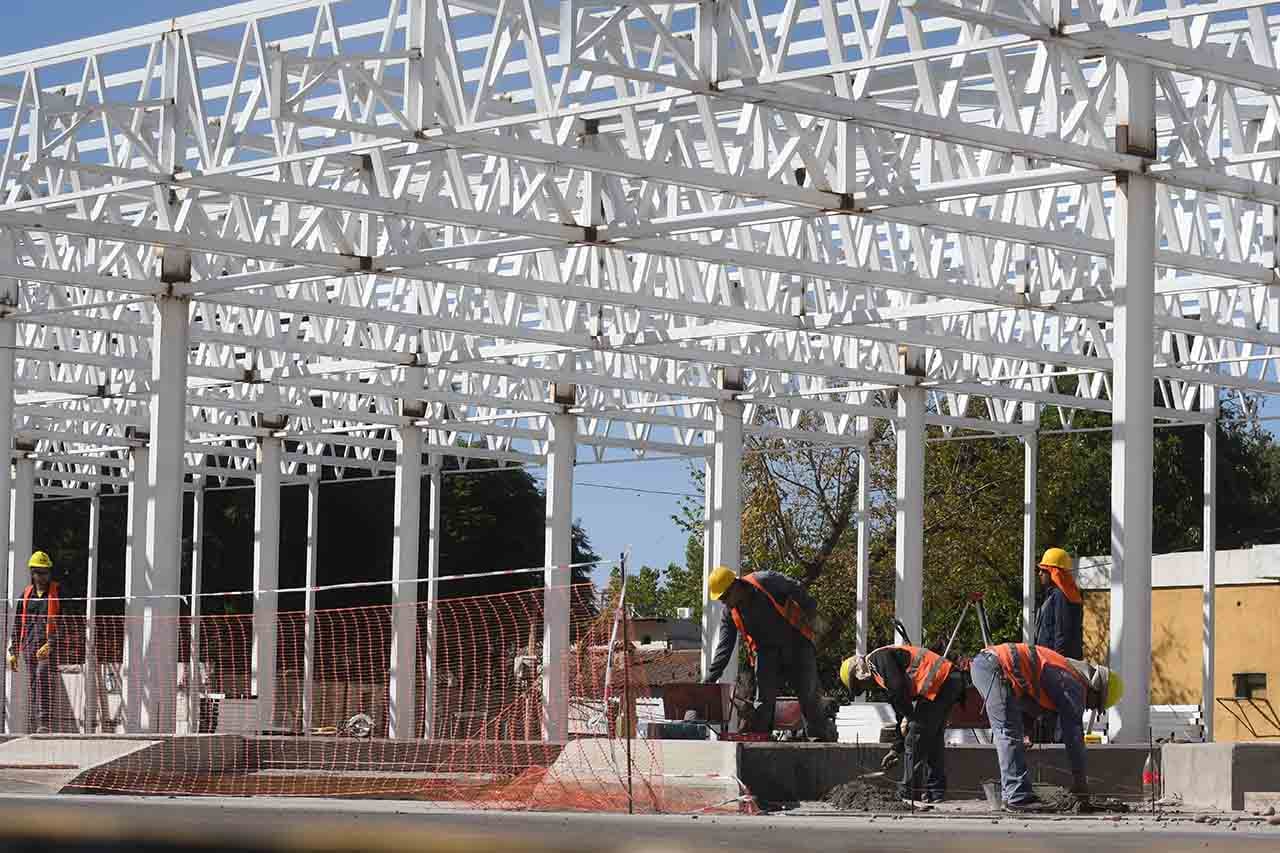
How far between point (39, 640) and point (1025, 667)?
11.8 m

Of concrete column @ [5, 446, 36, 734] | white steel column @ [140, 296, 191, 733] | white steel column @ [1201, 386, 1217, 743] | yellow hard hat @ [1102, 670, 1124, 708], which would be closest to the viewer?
yellow hard hat @ [1102, 670, 1124, 708]

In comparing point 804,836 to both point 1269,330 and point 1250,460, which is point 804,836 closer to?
point 1269,330

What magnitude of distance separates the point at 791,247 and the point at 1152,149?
6.96 metres

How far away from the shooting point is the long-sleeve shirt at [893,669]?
18312 mm

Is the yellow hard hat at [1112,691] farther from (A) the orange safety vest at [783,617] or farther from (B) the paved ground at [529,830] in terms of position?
(A) the orange safety vest at [783,617]

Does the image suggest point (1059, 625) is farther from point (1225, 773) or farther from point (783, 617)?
point (1225, 773)

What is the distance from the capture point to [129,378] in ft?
130

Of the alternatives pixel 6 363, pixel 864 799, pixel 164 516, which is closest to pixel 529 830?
pixel 864 799

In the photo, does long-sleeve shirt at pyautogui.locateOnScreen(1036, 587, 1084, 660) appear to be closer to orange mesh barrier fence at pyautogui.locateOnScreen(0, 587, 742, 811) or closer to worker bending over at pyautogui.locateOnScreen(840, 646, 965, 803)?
worker bending over at pyautogui.locateOnScreen(840, 646, 965, 803)

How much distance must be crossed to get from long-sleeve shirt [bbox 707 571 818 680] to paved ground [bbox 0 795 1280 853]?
7.49ft

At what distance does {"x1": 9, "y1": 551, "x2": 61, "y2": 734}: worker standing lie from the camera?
80.7 feet

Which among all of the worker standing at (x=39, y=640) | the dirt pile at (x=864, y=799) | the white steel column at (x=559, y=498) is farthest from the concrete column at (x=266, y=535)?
the dirt pile at (x=864, y=799)

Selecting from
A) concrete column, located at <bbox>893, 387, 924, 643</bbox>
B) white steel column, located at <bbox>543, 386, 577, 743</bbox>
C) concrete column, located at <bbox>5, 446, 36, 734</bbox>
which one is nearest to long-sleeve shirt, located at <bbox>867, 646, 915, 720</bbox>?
concrete column, located at <bbox>5, 446, 36, 734</bbox>

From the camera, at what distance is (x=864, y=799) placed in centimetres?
1850
